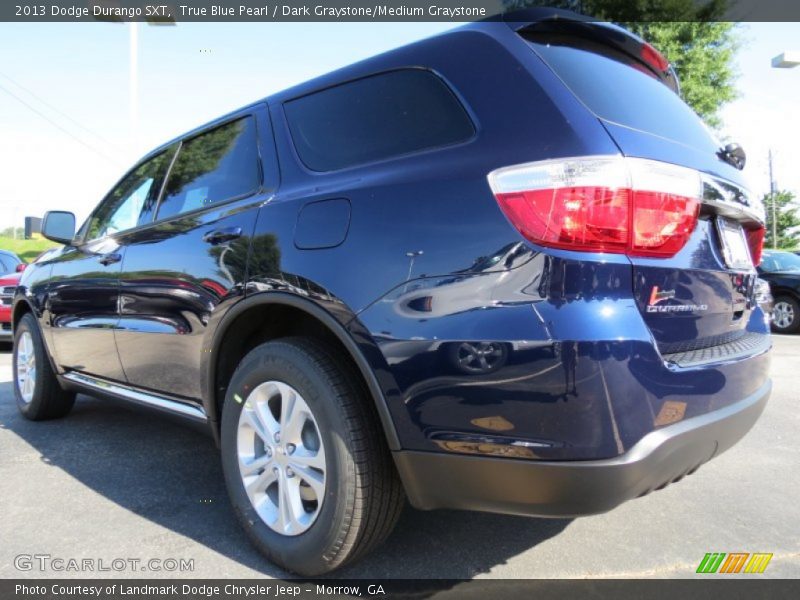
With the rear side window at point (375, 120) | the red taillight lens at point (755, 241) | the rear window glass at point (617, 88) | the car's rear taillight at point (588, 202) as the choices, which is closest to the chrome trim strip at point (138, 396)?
the rear side window at point (375, 120)

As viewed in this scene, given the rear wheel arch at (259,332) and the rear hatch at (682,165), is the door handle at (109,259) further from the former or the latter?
the rear hatch at (682,165)

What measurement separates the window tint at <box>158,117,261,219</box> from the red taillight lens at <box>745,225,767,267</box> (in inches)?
78.2

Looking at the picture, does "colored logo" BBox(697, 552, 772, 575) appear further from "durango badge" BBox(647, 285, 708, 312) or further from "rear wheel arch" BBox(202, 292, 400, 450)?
"rear wheel arch" BBox(202, 292, 400, 450)

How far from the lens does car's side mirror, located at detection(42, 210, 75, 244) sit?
4160mm

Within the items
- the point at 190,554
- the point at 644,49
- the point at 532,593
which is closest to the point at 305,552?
the point at 190,554

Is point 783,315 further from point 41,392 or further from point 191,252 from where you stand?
point 41,392

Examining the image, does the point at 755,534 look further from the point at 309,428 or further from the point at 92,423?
the point at 92,423

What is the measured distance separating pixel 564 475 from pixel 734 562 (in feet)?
3.87

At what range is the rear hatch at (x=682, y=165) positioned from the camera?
179cm

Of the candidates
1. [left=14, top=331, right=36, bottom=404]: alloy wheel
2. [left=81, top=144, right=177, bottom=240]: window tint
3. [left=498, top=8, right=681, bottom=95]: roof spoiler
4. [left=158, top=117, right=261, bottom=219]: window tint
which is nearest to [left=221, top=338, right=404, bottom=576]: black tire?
[left=158, top=117, right=261, bottom=219]: window tint

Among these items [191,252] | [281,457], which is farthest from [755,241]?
[191,252]

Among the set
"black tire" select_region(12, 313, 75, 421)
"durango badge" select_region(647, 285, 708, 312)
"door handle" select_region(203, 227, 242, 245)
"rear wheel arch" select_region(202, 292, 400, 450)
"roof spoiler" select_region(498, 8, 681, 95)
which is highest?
"roof spoiler" select_region(498, 8, 681, 95)

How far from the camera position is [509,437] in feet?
5.49

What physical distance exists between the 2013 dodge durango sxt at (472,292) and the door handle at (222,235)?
0.02 m
